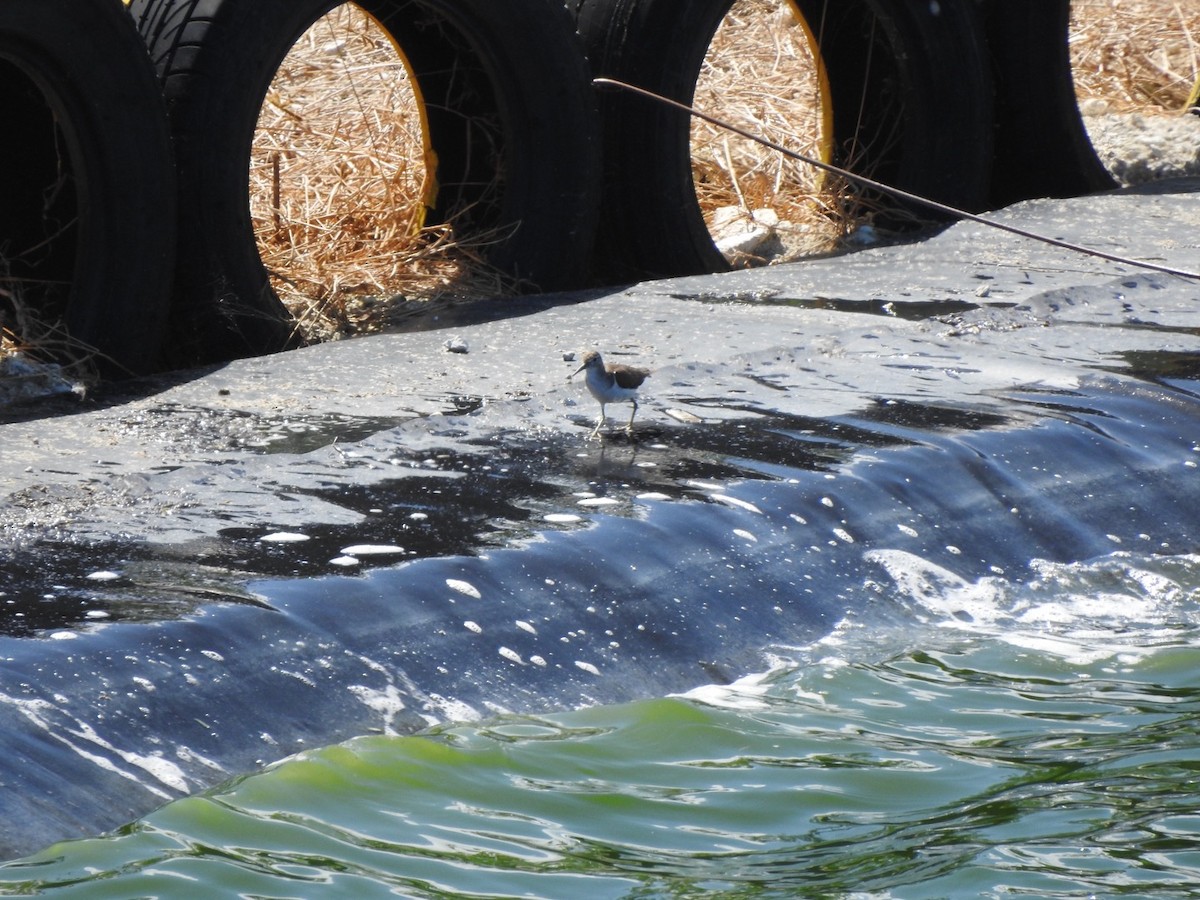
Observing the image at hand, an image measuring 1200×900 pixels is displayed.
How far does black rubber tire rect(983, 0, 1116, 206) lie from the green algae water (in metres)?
5.22

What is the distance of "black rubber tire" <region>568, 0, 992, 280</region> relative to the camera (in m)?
7.13

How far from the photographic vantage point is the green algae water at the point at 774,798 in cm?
271

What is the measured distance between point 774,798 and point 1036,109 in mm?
6260

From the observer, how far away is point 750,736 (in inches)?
131

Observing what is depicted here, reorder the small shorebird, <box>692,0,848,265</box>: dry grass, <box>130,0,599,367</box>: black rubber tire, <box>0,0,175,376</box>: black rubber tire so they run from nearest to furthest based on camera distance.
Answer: the small shorebird → <box>0,0,175,376</box>: black rubber tire → <box>130,0,599,367</box>: black rubber tire → <box>692,0,848,265</box>: dry grass

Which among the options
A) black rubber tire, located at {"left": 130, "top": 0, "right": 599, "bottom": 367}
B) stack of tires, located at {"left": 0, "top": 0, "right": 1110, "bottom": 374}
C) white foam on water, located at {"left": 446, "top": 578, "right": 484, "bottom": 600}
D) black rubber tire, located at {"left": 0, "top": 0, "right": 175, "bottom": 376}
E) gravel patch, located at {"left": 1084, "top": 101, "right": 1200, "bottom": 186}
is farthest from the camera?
gravel patch, located at {"left": 1084, "top": 101, "right": 1200, "bottom": 186}

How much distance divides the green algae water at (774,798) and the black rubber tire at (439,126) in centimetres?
297

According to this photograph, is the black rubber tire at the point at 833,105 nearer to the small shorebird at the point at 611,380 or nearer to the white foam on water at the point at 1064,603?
the small shorebird at the point at 611,380

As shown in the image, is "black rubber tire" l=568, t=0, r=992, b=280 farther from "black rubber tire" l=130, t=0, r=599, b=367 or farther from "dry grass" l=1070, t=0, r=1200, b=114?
"dry grass" l=1070, t=0, r=1200, b=114

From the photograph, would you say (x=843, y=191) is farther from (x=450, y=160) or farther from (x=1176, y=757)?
(x=1176, y=757)

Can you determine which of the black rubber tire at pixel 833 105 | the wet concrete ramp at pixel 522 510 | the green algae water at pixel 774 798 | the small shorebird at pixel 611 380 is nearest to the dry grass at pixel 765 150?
the black rubber tire at pixel 833 105

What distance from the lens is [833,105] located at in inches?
342

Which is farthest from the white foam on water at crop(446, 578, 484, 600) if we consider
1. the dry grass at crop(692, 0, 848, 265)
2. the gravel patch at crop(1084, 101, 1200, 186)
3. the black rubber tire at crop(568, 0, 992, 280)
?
the gravel patch at crop(1084, 101, 1200, 186)

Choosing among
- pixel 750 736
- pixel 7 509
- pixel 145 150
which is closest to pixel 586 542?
pixel 750 736
